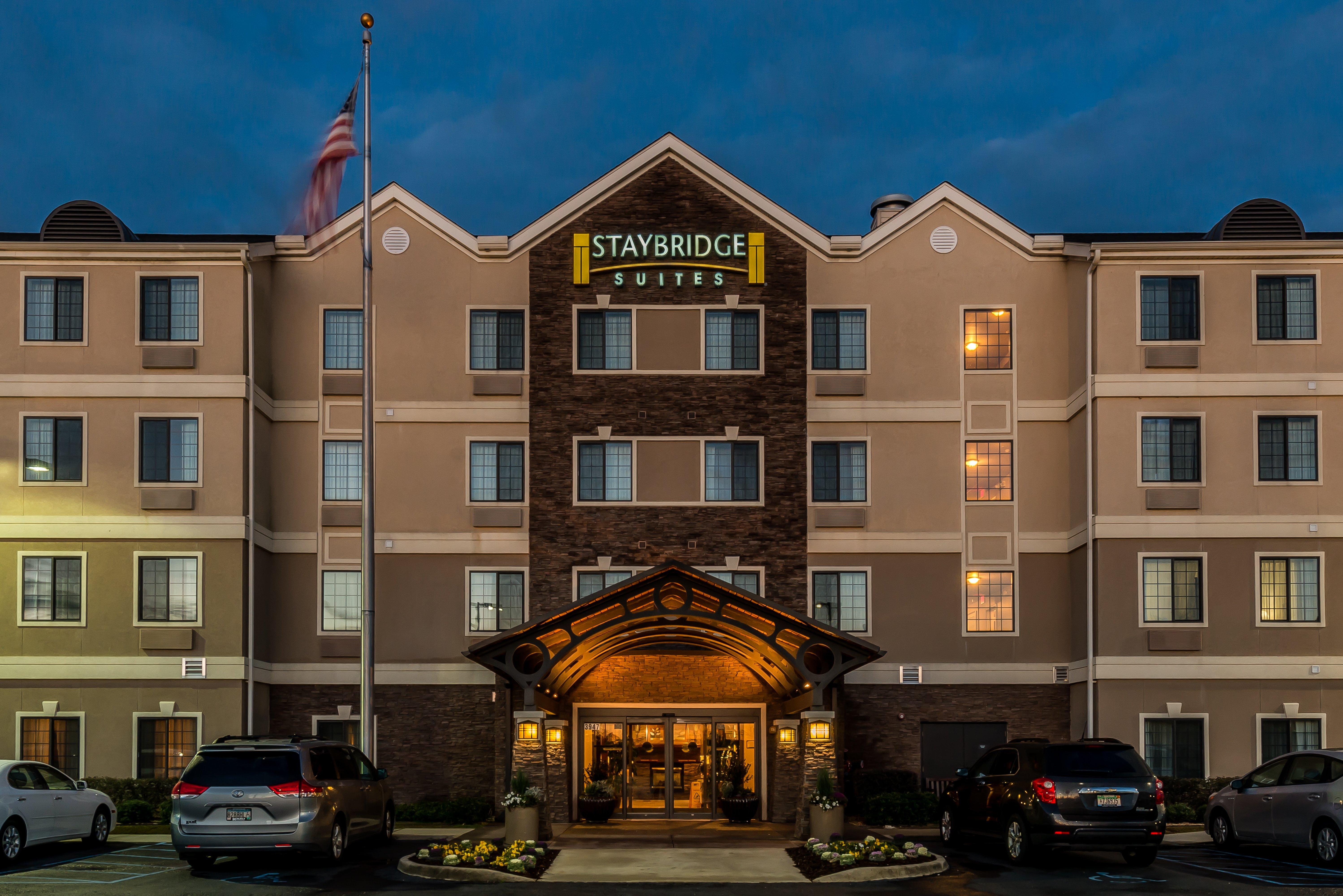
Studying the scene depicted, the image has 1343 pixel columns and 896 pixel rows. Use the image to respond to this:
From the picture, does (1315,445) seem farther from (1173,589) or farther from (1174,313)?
(1173,589)

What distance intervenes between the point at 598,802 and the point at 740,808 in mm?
2879

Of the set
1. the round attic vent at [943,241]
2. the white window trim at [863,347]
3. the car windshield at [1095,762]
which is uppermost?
the round attic vent at [943,241]

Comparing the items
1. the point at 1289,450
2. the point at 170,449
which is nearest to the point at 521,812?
the point at 170,449

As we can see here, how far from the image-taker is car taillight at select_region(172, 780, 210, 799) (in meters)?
17.9

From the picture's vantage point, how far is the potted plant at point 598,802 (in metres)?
27.0

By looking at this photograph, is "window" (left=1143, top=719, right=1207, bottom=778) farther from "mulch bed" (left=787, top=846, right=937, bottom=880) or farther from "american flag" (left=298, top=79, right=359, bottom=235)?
"american flag" (left=298, top=79, right=359, bottom=235)

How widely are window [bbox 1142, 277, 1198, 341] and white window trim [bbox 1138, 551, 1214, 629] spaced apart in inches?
176

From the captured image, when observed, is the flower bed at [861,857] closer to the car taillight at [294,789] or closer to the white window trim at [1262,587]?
the car taillight at [294,789]

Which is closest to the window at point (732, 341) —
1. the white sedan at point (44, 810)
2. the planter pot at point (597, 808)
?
the planter pot at point (597, 808)

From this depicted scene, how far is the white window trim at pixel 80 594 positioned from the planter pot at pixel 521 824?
35.6 feet

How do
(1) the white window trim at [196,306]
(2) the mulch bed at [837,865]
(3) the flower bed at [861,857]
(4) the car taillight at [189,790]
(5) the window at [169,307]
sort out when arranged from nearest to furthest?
1. (4) the car taillight at [189,790]
2. (2) the mulch bed at [837,865]
3. (3) the flower bed at [861,857]
4. (1) the white window trim at [196,306]
5. (5) the window at [169,307]

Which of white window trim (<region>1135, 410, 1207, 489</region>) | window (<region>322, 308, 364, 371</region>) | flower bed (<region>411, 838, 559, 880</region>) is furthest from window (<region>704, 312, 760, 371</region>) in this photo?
flower bed (<region>411, 838, 559, 880</region>)

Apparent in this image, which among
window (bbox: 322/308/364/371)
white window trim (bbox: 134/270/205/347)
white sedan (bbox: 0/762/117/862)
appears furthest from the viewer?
window (bbox: 322/308/364/371)

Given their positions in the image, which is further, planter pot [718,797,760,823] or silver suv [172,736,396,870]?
planter pot [718,797,760,823]
